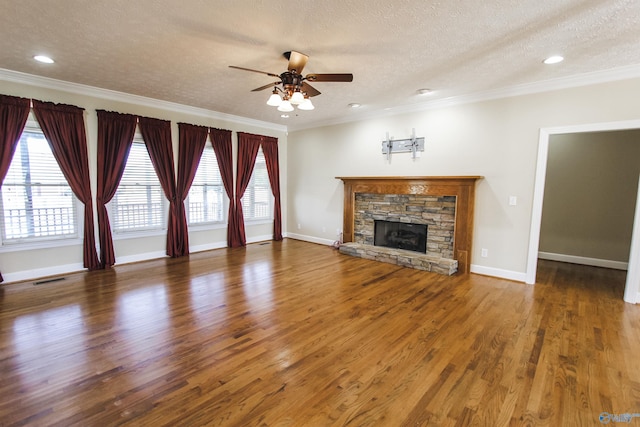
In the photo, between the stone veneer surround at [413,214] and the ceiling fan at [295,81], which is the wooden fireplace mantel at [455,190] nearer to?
the stone veneer surround at [413,214]

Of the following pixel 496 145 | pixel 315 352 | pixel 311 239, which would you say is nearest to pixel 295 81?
pixel 315 352

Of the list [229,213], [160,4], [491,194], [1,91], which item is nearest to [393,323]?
[491,194]

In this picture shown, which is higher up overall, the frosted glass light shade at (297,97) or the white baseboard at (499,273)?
the frosted glass light shade at (297,97)

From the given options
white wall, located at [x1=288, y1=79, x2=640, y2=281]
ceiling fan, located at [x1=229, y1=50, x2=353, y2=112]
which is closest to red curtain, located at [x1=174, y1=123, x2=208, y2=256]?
ceiling fan, located at [x1=229, y1=50, x2=353, y2=112]

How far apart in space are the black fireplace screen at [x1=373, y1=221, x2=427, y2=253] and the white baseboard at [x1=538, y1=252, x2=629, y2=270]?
2.36 metres

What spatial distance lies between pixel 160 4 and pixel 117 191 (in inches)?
141

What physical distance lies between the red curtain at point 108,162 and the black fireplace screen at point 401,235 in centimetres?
455

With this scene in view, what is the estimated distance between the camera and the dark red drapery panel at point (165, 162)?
5062 mm

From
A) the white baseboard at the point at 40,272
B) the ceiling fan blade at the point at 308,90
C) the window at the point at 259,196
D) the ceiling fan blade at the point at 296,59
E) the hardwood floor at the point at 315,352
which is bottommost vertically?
the hardwood floor at the point at 315,352

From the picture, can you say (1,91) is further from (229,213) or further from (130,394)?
(130,394)

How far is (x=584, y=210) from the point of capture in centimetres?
516

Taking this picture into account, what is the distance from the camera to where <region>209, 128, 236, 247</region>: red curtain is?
596 cm

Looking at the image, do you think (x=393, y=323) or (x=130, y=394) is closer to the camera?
(x=130, y=394)

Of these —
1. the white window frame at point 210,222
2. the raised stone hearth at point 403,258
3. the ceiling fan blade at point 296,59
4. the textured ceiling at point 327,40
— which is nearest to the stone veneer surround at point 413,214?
the raised stone hearth at point 403,258
